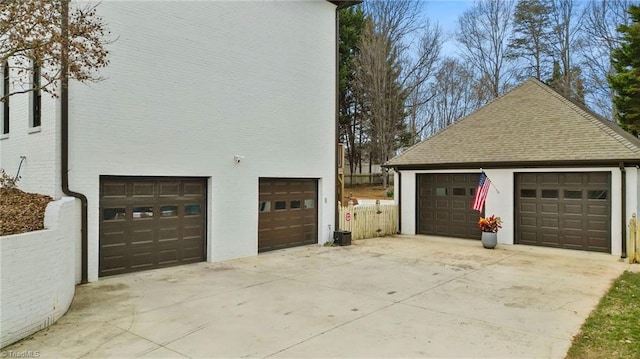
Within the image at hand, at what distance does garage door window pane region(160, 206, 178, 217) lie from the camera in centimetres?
920

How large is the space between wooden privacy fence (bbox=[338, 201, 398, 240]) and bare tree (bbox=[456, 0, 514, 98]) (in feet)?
62.5

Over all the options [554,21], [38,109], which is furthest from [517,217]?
[554,21]

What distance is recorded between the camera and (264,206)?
1130 cm

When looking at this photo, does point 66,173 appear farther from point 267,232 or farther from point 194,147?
point 267,232

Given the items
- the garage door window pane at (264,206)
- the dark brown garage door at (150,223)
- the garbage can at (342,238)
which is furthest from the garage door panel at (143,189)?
the garbage can at (342,238)

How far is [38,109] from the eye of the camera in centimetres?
880

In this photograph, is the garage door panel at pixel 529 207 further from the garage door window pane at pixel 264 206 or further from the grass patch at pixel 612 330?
the garage door window pane at pixel 264 206

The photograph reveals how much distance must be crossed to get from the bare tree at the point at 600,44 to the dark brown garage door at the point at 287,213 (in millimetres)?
22560

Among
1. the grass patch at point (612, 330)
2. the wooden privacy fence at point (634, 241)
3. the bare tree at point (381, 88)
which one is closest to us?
the grass patch at point (612, 330)

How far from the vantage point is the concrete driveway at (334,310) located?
477 cm

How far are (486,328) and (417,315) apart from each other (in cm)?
94

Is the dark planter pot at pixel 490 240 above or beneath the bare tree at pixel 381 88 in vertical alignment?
beneath

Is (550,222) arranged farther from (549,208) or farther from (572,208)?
(572,208)

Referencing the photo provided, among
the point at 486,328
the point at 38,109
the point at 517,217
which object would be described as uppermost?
the point at 38,109
